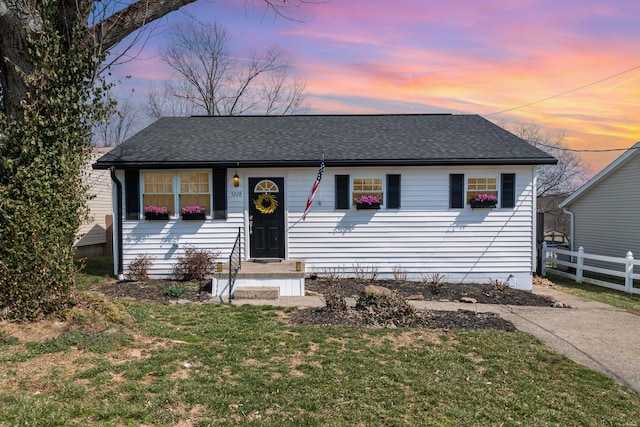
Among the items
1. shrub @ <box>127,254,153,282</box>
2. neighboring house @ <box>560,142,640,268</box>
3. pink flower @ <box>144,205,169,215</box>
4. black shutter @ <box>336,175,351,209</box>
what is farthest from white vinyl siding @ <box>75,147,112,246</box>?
neighboring house @ <box>560,142,640,268</box>

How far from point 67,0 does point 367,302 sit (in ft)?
20.2

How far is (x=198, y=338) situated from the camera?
5621 millimetres

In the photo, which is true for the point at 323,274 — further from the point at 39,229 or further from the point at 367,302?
the point at 39,229

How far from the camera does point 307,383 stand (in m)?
4.29

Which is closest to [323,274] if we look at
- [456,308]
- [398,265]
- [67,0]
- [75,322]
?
[398,265]

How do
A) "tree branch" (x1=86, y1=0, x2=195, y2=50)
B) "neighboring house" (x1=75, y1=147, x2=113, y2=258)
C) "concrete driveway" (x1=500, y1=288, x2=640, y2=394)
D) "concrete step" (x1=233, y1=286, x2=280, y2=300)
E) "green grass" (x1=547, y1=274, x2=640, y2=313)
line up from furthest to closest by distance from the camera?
"neighboring house" (x1=75, y1=147, x2=113, y2=258)
"green grass" (x1=547, y1=274, x2=640, y2=313)
"concrete step" (x1=233, y1=286, x2=280, y2=300)
"tree branch" (x1=86, y1=0, x2=195, y2=50)
"concrete driveway" (x1=500, y1=288, x2=640, y2=394)

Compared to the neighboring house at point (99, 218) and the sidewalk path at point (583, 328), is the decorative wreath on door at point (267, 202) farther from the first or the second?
the neighboring house at point (99, 218)

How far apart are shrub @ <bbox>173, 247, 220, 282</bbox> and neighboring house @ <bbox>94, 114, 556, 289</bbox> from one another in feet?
0.86

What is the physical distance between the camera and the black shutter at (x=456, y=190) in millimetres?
10719

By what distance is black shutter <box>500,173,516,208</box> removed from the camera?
35.0ft

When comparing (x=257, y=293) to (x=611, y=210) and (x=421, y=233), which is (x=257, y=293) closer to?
(x=421, y=233)

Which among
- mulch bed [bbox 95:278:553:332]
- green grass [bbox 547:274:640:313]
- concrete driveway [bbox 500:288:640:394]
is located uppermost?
mulch bed [bbox 95:278:553:332]

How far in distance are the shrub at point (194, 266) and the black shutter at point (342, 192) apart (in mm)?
3388

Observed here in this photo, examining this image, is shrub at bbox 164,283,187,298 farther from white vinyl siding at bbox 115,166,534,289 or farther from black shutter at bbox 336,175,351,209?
black shutter at bbox 336,175,351,209
